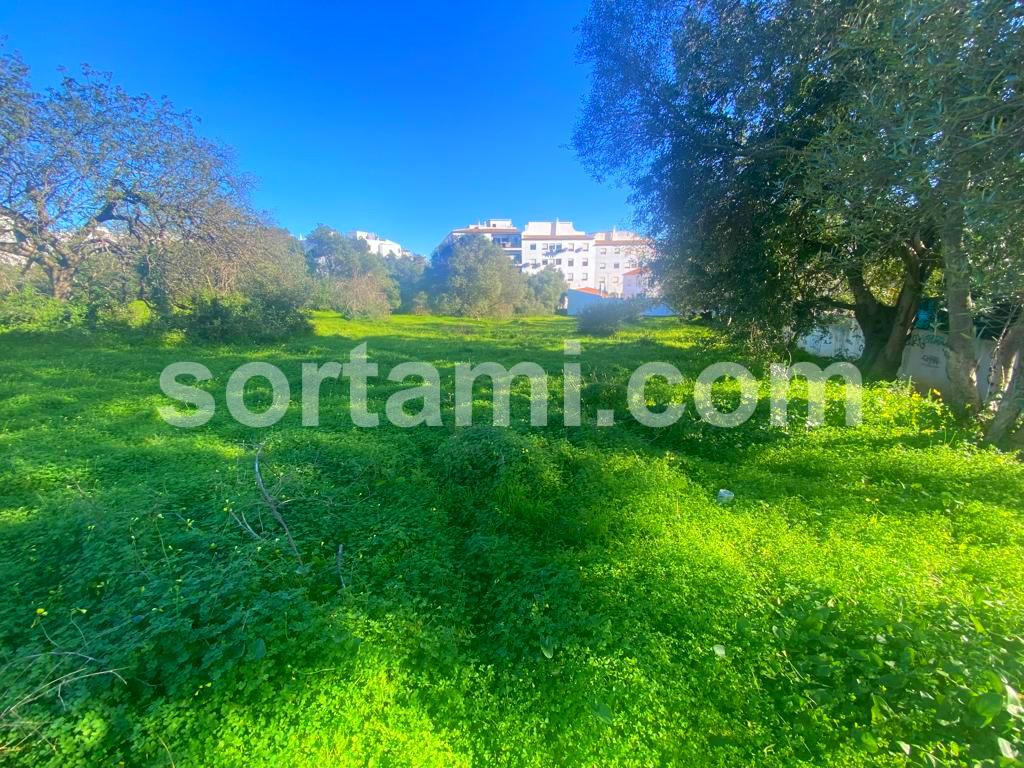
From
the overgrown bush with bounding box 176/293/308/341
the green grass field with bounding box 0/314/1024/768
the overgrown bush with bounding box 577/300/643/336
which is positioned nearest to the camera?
the green grass field with bounding box 0/314/1024/768

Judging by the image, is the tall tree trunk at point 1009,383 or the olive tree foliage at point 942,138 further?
the tall tree trunk at point 1009,383

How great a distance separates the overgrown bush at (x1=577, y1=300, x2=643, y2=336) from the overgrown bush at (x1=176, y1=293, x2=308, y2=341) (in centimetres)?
1343

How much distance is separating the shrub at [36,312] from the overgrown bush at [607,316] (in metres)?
18.5

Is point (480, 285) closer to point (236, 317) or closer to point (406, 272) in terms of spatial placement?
point (406, 272)

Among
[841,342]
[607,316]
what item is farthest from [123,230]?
[841,342]

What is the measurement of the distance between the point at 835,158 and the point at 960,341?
328cm

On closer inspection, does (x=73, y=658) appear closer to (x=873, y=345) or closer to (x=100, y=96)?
(x=873, y=345)

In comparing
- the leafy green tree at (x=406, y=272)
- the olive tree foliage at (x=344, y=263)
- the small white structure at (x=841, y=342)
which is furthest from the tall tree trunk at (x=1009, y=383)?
the leafy green tree at (x=406, y=272)

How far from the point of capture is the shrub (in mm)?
10805

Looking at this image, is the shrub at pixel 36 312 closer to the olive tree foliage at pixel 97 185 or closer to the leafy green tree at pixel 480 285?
the olive tree foliage at pixel 97 185

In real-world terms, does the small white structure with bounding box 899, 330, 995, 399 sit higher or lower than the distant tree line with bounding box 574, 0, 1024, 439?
lower

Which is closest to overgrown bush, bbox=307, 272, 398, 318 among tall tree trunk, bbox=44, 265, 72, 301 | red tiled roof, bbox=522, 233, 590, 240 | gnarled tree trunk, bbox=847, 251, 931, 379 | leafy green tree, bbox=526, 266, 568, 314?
leafy green tree, bbox=526, 266, 568, 314

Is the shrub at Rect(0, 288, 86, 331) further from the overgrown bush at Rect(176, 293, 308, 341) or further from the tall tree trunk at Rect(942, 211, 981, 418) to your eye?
the tall tree trunk at Rect(942, 211, 981, 418)

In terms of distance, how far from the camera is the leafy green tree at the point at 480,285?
113 ft
